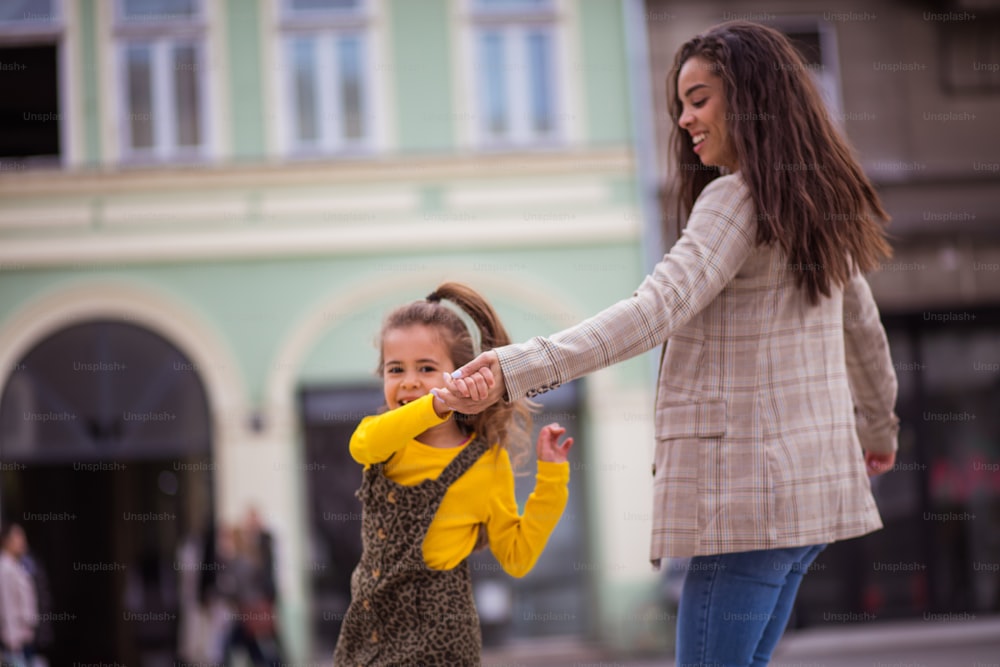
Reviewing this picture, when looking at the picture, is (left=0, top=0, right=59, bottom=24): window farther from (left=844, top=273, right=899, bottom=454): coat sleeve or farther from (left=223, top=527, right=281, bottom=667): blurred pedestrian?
(left=844, top=273, right=899, bottom=454): coat sleeve

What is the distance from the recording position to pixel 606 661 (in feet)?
30.4

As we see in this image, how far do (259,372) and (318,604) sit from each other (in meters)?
2.10

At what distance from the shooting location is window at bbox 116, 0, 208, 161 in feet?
32.3

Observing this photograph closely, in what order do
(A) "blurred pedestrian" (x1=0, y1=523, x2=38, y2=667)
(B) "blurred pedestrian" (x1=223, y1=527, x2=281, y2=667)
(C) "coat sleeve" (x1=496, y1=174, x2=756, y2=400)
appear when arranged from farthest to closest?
(B) "blurred pedestrian" (x1=223, y1=527, x2=281, y2=667) → (A) "blurred pedestrian" (x1=0, y1=523, x2=38, y2=667) → (C) "coat sleeve" (x1=496, y1=174, x2=756, y2=400)

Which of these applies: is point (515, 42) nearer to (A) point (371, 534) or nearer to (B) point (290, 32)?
(B) point (290, 32)

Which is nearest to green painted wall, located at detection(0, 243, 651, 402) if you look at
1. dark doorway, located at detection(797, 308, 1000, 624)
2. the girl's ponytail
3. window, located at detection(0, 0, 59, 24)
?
window, located at detection(0, 0, 59, 24)

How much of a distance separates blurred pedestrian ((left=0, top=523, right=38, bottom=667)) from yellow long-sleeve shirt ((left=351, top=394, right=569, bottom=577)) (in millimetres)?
5941

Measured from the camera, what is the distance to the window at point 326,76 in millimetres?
9930

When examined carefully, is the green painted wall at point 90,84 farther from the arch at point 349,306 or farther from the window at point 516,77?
the window at point 516,77

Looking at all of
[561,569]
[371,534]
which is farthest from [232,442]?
[371,534]

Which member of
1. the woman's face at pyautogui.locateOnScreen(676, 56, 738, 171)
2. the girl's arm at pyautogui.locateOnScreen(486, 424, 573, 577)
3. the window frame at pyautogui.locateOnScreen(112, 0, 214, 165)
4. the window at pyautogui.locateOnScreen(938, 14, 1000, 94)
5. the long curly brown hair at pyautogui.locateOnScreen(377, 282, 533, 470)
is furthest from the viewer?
the window at pyautogui.locateOnScreen(938, 14, 1000, 94)

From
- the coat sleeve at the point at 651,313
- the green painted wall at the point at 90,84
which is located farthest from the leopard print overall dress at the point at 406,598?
the green painted wall at the point at 90,84

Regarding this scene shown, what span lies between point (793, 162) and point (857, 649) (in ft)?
25.5

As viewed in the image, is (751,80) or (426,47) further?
(426,47)
